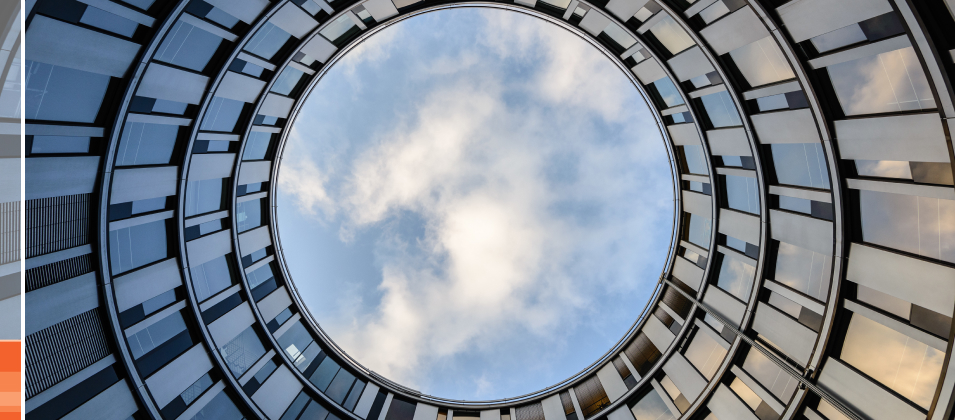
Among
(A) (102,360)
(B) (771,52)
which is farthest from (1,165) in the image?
(B) (771,52)

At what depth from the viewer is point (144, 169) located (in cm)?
1395

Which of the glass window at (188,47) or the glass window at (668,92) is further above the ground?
the glass window at (668,92)

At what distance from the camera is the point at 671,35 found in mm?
16266

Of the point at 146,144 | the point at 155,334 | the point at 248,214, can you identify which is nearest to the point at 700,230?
the point at 248,214

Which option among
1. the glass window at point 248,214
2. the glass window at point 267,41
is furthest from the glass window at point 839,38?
the glass window at point 248,214

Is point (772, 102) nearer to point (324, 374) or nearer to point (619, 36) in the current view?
point (619, 36)

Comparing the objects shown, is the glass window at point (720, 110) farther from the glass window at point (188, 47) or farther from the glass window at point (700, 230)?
the glass window at point (188, 47)

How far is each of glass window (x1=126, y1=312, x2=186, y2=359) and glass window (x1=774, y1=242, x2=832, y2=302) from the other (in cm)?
2737

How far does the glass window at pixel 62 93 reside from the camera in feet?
32.3

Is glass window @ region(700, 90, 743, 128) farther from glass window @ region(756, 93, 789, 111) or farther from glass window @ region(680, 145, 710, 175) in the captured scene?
glass window @ region(680, 145, 710, 175)

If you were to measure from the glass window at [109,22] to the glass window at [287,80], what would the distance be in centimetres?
663

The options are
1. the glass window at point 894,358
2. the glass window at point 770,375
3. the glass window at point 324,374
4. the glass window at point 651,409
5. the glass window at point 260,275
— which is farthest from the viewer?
the glass window at point 324,374

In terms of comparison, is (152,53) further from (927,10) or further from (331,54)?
(927,10)

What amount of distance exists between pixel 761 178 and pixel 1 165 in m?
23.8
